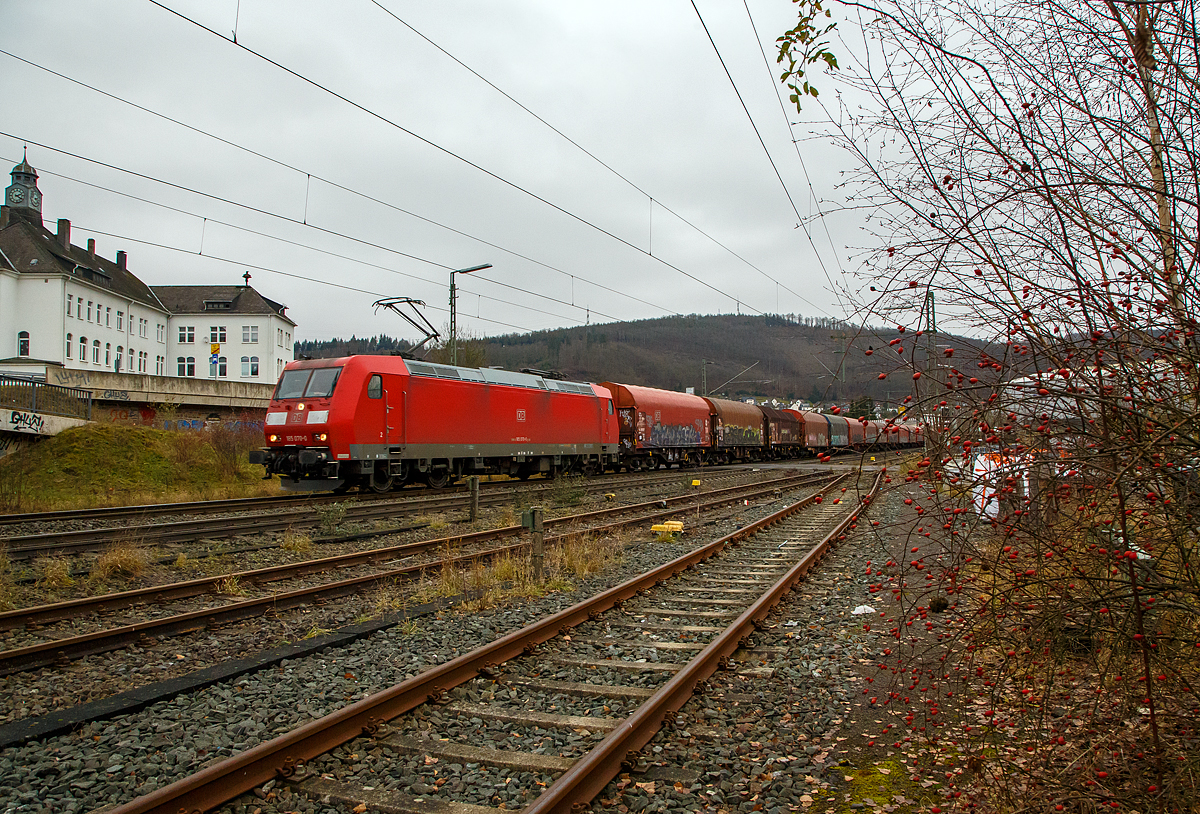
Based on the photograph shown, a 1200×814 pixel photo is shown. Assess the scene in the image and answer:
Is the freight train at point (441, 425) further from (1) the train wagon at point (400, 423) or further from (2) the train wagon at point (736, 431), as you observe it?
(2) the train wagon at point (736, 431)

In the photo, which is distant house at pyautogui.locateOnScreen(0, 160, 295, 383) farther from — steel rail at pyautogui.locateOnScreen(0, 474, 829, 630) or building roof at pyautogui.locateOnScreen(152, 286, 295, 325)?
steel rail at pyautogui.locateOnScreen(0, 474, 829, 630)

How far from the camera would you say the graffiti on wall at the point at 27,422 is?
21812 mm

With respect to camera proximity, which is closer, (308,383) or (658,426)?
(308,383)

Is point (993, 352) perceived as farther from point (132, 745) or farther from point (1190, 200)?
point (132, 745)

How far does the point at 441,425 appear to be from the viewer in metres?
17.9

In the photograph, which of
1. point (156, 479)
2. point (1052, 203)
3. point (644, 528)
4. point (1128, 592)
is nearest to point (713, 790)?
point (1128, 592)

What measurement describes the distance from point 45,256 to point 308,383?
4424cm

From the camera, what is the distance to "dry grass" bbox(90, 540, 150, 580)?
8.67 m

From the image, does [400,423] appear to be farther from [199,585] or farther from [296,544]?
[199,585]

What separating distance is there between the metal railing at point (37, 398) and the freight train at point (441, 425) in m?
11.9

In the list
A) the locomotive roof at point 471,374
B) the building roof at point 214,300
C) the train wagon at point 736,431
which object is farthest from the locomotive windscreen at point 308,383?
the building roof at point 214,300

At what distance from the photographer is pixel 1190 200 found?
2.61m

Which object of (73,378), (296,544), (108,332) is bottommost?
(296,544)

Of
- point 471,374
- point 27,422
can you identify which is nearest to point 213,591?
point 471,374
